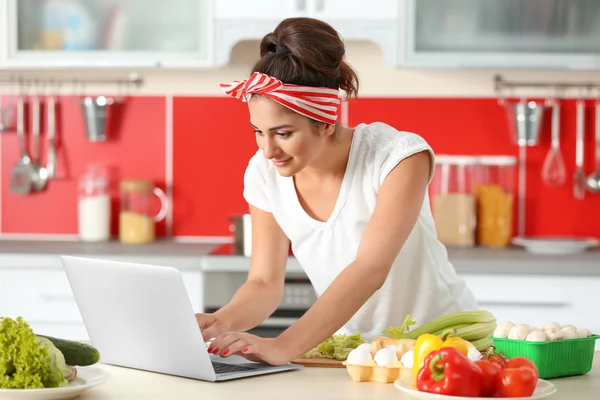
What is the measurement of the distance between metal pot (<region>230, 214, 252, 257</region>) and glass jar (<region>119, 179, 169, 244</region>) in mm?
537

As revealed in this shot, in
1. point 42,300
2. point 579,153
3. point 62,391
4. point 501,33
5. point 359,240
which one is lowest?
point 42,300

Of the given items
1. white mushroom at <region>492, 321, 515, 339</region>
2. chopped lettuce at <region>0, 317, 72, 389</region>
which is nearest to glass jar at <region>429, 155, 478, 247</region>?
white mushroom at <region>492, 321, 515, 339</region>

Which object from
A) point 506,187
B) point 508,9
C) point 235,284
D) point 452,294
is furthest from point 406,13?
point 452,294

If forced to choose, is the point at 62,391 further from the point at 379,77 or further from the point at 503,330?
the point at 379,77

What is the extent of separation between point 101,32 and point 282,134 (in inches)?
73.5

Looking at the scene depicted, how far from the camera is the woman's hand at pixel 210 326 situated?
1.79m

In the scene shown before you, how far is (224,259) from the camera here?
10.3ft

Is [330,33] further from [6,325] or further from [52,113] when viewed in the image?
[52,113]

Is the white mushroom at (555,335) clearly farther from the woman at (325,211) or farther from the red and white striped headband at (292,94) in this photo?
the red and white striped headband at (292,94)

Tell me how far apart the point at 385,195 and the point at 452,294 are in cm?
43

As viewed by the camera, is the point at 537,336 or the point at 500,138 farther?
the point at 500,138

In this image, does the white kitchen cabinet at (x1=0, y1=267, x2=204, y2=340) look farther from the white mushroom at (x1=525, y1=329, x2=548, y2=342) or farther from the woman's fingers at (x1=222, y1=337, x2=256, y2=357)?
the white mushroom at (x1=525, y1=329, x2=548, y2=342)

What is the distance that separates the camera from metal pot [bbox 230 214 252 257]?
10.4 feet

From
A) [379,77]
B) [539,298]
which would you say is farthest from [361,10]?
[539,298]
